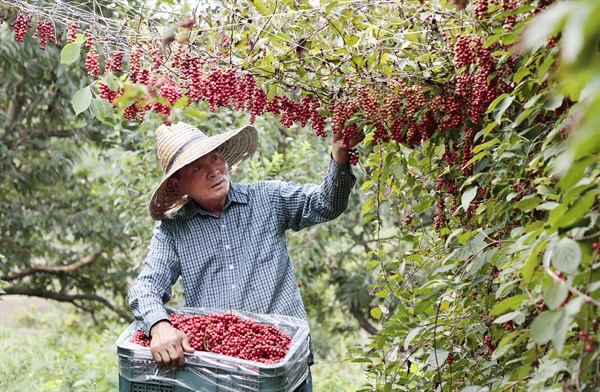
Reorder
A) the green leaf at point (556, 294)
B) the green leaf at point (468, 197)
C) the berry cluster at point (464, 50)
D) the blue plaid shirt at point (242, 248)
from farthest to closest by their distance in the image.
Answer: the blue plaid shirt at point (242, 248), the green leaf at point (468, 197), the berry cluster at point (464, 50), the green leaf at point (556, 294)

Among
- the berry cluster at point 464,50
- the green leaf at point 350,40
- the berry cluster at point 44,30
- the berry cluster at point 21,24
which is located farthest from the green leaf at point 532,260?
the berry cluster at point 21,24

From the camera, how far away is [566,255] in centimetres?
113

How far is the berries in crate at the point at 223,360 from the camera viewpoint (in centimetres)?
198

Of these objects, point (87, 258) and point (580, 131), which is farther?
point (87, 258)

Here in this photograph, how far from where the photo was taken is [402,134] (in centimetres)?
204

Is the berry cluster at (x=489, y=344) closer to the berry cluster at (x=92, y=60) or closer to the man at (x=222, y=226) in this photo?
the man at (x=222, y=226)

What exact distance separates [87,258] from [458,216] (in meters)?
5.55

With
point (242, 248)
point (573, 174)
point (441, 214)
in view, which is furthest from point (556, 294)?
point (242, 248)

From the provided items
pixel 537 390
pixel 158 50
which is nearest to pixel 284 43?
pixel 158 50

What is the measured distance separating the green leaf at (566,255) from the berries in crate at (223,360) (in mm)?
1003

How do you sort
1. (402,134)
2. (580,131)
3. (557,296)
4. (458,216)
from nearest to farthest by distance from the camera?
(580,131) < (557,296) < (402,134) < (458,216)

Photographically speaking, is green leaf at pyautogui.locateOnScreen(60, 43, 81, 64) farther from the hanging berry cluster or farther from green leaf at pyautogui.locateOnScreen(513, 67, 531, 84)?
green leaf at pyautogui.locateOnScreen(513, 67, 531, 84)

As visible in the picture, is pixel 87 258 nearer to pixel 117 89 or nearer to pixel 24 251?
pixel 24 251

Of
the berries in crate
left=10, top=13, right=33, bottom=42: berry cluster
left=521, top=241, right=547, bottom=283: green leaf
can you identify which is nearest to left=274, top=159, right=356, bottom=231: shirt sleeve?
the berries in crate
